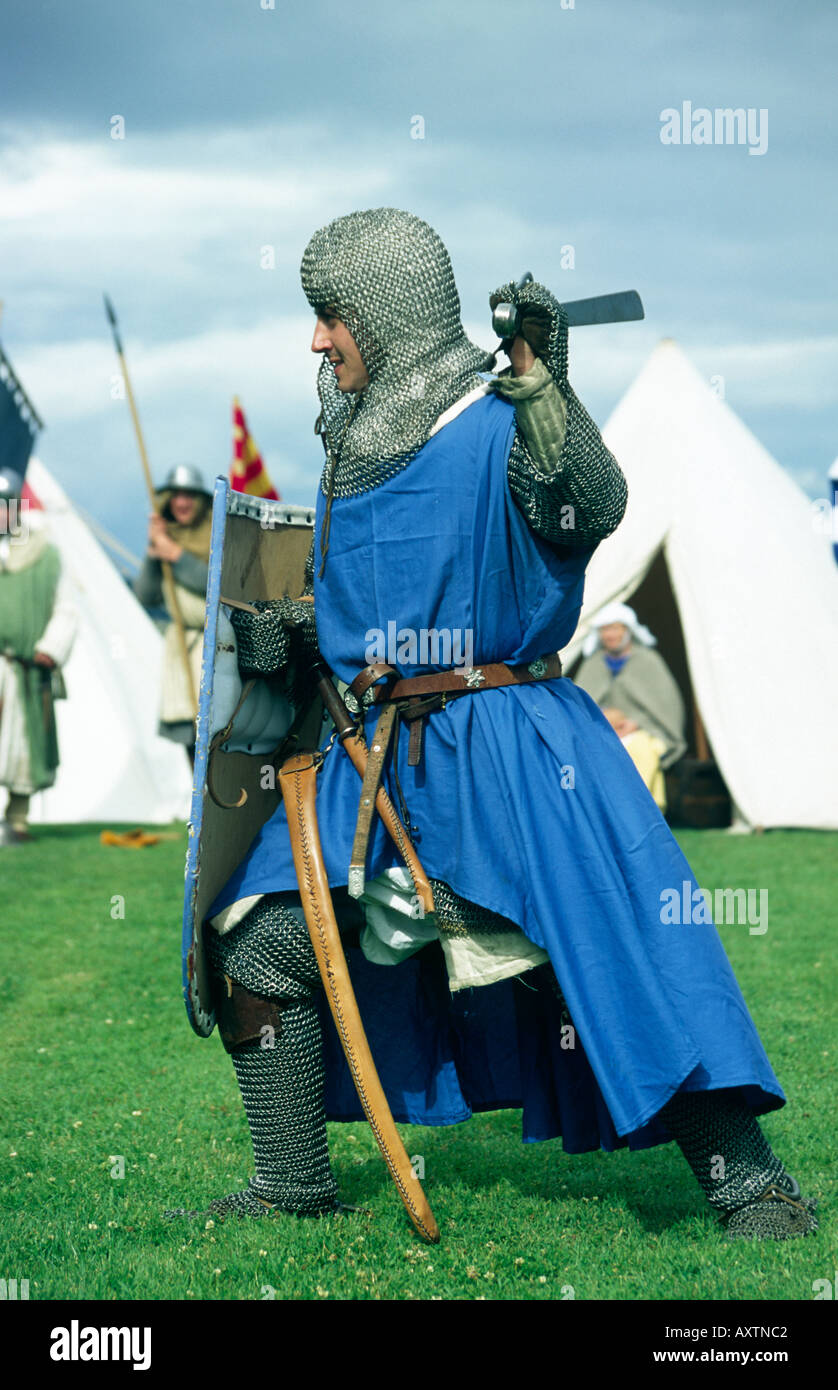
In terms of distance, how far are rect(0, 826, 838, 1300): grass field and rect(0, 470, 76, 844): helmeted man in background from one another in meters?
4.77

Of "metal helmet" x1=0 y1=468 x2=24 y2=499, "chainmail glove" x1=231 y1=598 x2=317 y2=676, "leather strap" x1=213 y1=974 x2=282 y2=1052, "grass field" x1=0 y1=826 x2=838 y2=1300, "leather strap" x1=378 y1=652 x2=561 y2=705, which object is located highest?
"metal helmet" x1=0 y1=468 x2=24 y2=499

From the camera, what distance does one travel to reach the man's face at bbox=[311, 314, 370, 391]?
3239mm

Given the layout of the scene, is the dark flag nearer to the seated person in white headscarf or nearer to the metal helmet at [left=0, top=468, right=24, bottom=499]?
the metal helmet at [left=0, top=468, right=24, bottom=499]

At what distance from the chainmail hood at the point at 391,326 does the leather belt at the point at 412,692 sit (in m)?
0.40

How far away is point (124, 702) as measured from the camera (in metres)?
13.3

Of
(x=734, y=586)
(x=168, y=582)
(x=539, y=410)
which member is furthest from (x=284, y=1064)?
(x=734, y=586)

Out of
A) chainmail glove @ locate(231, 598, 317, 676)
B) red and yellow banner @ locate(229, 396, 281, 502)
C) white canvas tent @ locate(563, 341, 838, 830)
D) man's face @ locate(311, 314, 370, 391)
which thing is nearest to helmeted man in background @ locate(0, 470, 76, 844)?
red and yellow banner @ locate(229, 396, 281, 502)

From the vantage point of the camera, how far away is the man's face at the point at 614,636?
1136 centimetres

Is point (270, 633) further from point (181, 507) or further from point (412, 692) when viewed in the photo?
point (181, 507)

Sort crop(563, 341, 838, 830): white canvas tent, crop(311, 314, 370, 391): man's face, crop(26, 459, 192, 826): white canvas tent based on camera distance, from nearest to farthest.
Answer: crop(311, 314, 370, 391): man's face → crop(563, 341, 838, 830): white canvas tent → crop(26, 459, 192, 826): white canvas tent

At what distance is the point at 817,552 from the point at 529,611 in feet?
30.6

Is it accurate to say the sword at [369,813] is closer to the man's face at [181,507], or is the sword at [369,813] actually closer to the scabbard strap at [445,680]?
the scabbard strap at [445,680]

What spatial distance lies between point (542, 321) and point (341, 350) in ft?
1.95

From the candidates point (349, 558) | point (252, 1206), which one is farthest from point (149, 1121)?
point (349, 558)
